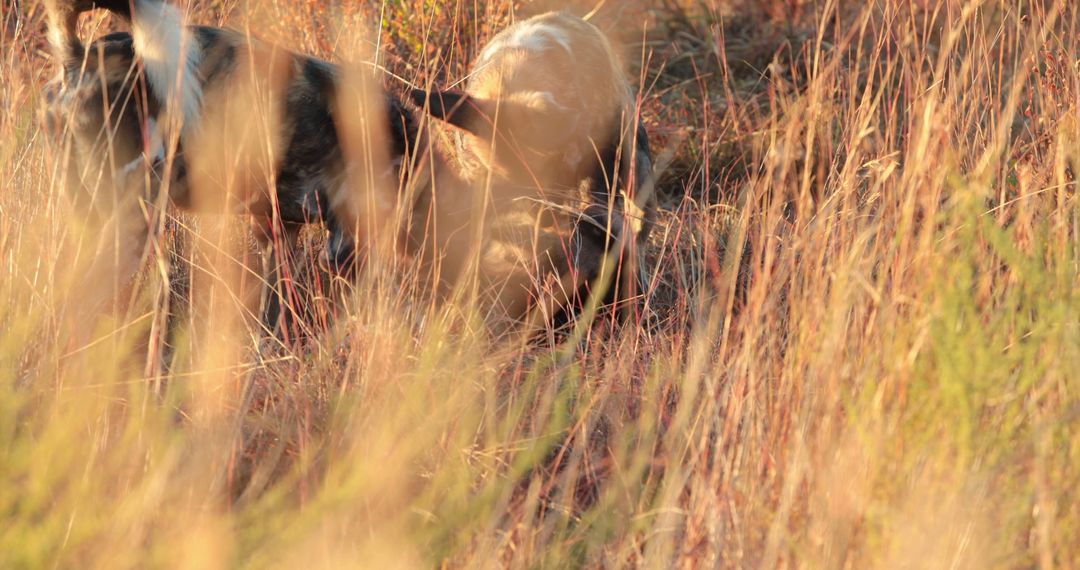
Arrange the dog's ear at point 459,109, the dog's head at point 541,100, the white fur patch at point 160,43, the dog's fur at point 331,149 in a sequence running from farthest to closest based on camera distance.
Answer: the dog's head at point 541,100 < the dog's ear at point 459,109 < the dog's fur at point 331,149 < the white fur patch at point 160,43

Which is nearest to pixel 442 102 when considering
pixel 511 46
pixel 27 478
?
pixel 511 46

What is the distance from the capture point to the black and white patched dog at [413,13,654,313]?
3.55m

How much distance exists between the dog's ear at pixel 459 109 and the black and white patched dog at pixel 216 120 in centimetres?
12

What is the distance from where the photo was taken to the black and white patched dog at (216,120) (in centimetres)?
300

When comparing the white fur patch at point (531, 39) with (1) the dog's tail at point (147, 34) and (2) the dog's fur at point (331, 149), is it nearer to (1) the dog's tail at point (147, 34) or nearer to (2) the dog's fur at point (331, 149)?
(2) the dog's fur at point (331, 149)

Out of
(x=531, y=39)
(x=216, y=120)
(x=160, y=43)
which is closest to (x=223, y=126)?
(x=216, y=120)

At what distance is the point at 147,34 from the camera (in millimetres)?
2965

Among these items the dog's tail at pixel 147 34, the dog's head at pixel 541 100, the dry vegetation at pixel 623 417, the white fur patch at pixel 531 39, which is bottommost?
the dry vegetation at pixel 623 417

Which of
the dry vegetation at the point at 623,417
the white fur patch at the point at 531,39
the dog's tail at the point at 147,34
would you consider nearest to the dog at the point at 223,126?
the dog's tail at the point at 147,34

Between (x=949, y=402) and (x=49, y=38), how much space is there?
2306 mm

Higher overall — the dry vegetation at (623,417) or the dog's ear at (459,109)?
the dog's ear at (459,109)

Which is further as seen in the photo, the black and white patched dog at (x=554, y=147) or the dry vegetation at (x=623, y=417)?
the black and white patched dog at (x=554, y=147)

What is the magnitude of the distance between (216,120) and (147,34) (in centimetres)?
32

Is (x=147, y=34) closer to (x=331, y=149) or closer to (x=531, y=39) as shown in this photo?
(x=331, y=149)
